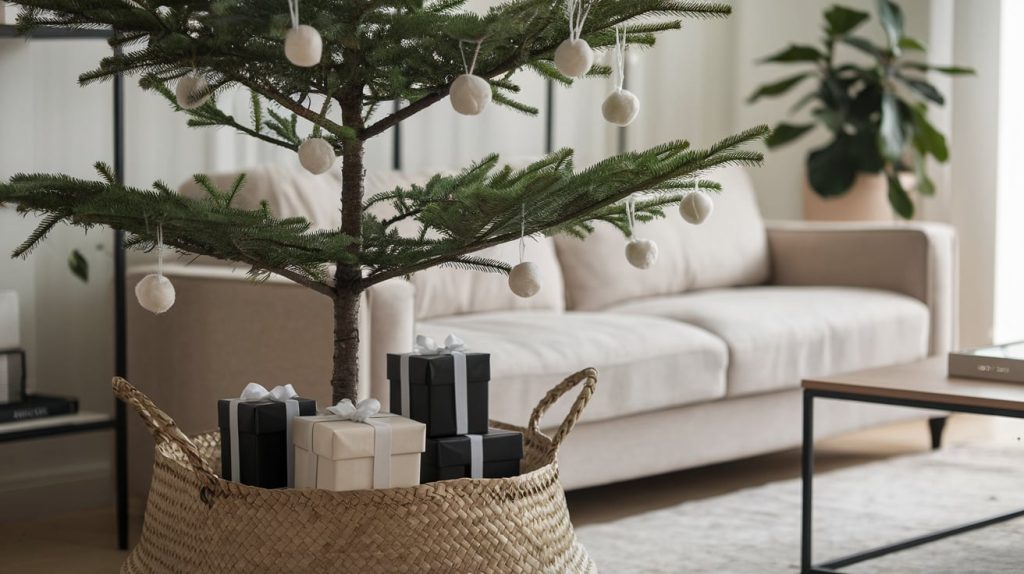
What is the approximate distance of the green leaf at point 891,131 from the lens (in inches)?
173

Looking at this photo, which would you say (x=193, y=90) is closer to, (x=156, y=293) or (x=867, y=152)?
(x=156, y=293)

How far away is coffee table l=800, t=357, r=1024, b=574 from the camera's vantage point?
2221 mm

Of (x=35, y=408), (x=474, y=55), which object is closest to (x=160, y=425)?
(x=474, y=55)

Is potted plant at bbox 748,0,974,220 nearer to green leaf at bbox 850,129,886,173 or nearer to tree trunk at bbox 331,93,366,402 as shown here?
green leaf at bbox 850,129,886,173

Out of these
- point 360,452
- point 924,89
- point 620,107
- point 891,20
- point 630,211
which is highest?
point 891,20

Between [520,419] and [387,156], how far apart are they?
1.47 meters

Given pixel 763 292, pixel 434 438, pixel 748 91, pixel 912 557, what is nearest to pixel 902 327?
pixel 763 292

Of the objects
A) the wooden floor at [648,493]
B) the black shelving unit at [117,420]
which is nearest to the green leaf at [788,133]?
the wooden floor at [648,493]

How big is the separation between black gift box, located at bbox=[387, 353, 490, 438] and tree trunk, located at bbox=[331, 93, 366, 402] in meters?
0.10

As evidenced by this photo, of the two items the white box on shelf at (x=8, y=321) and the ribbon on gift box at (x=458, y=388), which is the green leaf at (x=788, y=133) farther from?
the ribbon on gift box at (x=458, y=388)

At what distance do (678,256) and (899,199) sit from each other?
109 cm

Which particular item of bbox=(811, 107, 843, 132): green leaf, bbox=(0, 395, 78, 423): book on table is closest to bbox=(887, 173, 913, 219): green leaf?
bbox=(811, 107, 843, 132): green leaf

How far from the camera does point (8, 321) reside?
2.57 meters

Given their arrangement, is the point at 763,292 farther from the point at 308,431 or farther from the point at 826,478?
the point at 308,431
